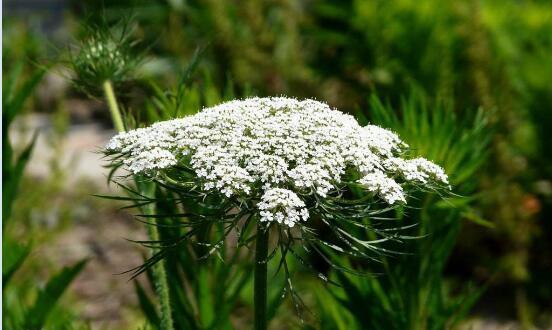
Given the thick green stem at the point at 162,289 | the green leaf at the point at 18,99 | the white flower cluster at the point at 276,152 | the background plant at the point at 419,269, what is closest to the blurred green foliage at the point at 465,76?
the green leaf at the point at 18,99

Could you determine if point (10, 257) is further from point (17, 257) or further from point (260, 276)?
point (260, 276)

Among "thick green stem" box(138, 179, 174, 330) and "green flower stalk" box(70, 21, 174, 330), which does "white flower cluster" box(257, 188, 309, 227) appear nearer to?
"thick green stem" box(138, 179, 174, 330)

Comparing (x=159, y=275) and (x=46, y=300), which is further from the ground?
(x=46, y=300)

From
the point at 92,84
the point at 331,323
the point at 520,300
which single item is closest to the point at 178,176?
the point at 92,84

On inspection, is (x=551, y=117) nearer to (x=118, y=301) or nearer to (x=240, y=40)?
(x=240, y=40)

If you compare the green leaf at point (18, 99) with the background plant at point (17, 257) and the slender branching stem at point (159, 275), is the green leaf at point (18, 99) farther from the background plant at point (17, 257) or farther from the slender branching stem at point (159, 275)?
the slender branching stem at point (159, 275)

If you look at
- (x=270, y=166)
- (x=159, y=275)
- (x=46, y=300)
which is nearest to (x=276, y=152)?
(x=270, y=166)
